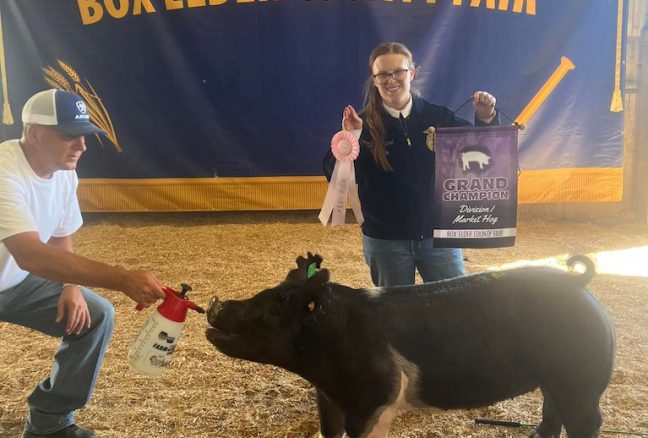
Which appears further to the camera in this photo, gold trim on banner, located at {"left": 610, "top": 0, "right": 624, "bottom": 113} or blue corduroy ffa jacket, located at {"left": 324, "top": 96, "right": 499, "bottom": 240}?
gold trim on banner, located at {"left": 610, "top": 0, "right": 624, "bottom": 113}

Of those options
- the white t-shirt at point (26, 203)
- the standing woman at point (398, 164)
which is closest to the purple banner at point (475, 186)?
the standing woman at point (398, 164)

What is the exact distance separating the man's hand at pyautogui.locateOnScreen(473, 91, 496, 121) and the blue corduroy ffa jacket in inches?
1.8

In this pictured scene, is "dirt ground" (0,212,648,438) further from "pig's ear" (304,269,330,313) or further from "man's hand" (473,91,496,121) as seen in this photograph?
"man's hand" (473,91,496,121)

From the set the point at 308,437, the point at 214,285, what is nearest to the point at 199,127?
the point at 214,285

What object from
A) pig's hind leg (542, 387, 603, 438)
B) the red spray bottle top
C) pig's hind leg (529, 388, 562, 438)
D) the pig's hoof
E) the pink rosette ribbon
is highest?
the pink rosette ribbon

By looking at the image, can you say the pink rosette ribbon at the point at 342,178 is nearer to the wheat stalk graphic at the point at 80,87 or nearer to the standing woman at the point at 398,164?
the standing woman at the point at 398,164

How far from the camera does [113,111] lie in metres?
6.47

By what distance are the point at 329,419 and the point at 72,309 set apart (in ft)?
3.60

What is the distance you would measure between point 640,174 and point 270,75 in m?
4.21

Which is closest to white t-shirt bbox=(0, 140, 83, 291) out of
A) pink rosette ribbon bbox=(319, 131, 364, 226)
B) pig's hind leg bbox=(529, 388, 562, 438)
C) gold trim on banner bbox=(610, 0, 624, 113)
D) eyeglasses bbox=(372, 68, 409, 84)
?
pink rosette ribbon bbox=(319, 131, 364, 226)

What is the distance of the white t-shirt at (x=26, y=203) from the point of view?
6.82 feet

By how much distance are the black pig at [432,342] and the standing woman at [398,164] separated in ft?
2.37

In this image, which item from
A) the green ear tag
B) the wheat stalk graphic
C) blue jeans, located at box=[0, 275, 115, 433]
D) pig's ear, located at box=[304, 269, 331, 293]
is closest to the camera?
pig's ear, located at box=[304, 269, 331, 293]

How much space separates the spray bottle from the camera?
80.4 inches
